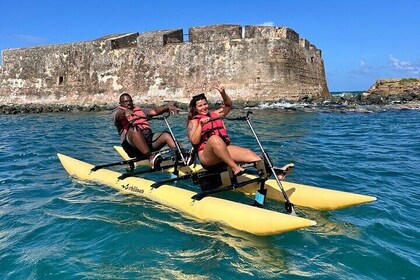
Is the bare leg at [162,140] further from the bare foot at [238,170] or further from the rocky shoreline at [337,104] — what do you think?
the rocky shoreline at [337,104]

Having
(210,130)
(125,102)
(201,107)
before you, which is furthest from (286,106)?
(210,130)

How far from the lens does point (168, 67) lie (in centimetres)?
2052

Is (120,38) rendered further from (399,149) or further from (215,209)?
(215,209)

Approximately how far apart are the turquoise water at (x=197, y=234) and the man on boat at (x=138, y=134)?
1043 mm

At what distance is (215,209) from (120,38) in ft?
62.3

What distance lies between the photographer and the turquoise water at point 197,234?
380 centimetres

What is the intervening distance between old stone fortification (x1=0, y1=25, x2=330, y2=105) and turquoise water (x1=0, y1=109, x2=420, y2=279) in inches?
413

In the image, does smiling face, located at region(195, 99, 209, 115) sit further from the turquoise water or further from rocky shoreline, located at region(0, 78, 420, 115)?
rocky shoreline, located at region(0, 78, 420, 115)

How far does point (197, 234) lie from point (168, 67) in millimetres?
16663

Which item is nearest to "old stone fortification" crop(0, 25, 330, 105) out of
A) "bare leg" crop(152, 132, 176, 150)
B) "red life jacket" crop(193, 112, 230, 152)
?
"bare leg" crop(152, 132, 176, 150)

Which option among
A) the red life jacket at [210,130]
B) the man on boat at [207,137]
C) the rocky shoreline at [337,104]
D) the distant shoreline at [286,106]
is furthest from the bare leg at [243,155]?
the rocky shoreline at [337,104]

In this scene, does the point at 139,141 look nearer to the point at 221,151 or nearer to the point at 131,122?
the point at 131,122

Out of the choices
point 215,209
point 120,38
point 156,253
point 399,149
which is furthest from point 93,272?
point 120,38

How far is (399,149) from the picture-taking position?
9.80 meters
